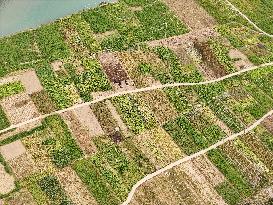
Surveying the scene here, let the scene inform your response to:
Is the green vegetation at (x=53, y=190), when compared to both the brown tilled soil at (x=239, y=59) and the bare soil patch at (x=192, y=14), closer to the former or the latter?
the brown tilled soil at (x=239, y=59)

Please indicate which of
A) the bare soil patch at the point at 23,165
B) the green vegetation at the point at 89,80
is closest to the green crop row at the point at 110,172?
the bare soil patch at the point at 23,165

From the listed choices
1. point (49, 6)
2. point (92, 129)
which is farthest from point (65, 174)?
point (49, 6)

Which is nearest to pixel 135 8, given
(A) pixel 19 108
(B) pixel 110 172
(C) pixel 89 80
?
(C) pixel 89 80

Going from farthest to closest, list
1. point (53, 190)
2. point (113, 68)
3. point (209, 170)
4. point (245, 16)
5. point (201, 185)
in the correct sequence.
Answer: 1. point (245, 16)
2. point (113, 68)
3. point (209, 170)
4. point (201, 185)
5. point (53, 190)

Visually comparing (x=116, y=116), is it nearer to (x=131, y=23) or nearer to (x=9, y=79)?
(x=9, y=79)

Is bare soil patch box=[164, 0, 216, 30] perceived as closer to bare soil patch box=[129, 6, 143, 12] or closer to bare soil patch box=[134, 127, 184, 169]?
bare soil patch box=[129, 6, 143, 12]

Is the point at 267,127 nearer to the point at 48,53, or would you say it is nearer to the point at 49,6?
the point at 48,53

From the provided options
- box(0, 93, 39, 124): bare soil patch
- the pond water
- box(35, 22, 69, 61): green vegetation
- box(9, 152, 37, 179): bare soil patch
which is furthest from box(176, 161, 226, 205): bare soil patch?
the pond water
